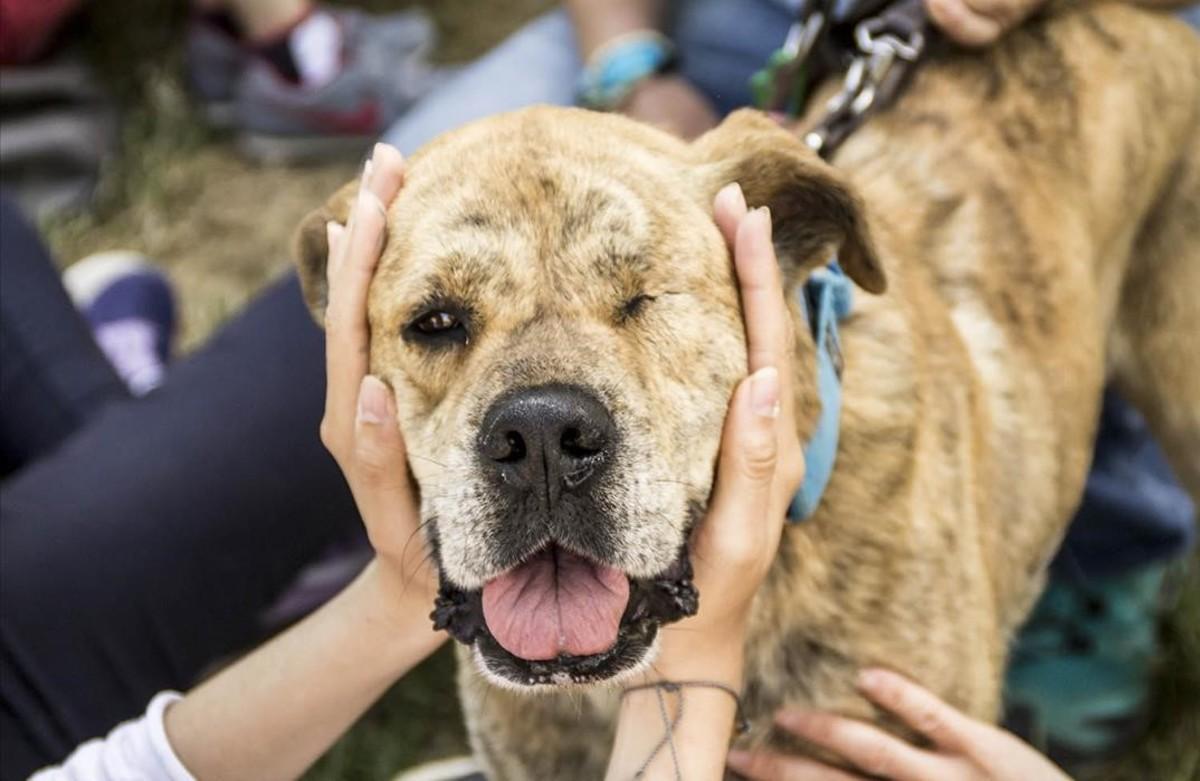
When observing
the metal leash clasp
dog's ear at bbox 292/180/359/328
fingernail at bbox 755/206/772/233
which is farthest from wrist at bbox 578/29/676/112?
fingernail at bbox 755/206/772/233

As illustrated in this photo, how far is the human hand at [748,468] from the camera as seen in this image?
1.89 meters

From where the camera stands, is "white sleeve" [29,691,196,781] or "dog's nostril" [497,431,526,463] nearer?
"dog's nostril" [497,431,526,463]

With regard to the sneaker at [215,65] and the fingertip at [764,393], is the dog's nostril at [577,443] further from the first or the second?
the sneaker at [215,65]

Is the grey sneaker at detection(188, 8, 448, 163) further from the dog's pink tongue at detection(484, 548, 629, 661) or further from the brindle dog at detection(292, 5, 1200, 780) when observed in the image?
the dog's pink tongue at detection(484, 548, 629, 661)

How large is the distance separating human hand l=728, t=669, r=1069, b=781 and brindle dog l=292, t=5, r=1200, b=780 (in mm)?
49

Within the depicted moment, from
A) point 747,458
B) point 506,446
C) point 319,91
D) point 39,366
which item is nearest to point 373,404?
point 506,446

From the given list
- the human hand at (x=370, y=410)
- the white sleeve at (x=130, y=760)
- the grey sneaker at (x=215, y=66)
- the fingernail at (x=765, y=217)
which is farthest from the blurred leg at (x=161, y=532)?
the grey sneaker at (x=215, y=66)

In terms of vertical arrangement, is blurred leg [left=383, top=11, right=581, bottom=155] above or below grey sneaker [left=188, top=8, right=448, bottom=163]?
above

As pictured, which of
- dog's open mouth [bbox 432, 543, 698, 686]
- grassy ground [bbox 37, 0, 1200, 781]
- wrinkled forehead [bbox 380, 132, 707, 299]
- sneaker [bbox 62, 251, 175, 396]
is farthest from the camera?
grassy ground [bbox 37, 0, 1200, 781]

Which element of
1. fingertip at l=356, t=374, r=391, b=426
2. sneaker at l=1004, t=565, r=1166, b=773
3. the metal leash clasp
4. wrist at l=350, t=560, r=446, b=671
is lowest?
sneaker at l=1004, t=565, r=1166, b=773

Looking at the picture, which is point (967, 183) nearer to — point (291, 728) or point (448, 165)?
point (448, 165)

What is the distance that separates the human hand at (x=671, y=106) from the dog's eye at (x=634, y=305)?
1.59 metres

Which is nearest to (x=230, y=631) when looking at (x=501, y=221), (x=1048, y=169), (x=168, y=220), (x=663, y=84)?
(x=501, y=221)

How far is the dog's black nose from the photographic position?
5.68 ft
